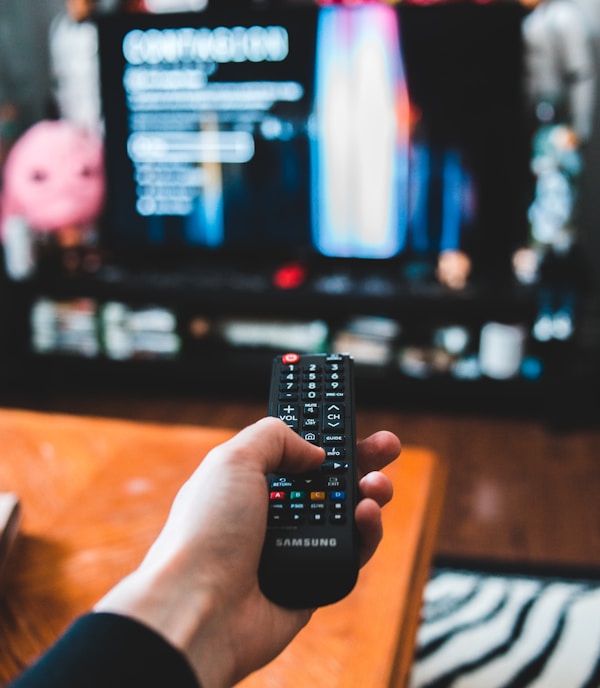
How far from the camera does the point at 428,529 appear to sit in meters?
0.90

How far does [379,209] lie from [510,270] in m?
0.42

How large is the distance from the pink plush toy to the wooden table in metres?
1.15

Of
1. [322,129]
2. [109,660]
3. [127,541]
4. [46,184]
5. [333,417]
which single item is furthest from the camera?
[46,184]

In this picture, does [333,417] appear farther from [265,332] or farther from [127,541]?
[265,332]

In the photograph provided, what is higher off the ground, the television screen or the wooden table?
the television screen

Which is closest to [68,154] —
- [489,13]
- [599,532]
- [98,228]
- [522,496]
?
[98,228]

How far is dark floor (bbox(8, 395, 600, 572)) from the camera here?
1450 mm

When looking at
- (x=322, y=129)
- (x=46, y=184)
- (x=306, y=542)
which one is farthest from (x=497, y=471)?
(x=46, y=184)

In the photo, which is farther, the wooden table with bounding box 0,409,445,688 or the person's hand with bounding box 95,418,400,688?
Answer: the wooden table with bounding box 0,409,445,688

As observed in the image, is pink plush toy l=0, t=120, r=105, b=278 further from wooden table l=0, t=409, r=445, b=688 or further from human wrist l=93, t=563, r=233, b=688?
human wrist l=93, t=563, r=233, b=688

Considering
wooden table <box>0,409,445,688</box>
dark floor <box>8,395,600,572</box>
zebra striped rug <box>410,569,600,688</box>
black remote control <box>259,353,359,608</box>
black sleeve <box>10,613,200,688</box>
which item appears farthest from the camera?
dark floor <box>8,395,600,572</box>

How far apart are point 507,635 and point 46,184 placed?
178cm

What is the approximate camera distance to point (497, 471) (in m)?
1.75

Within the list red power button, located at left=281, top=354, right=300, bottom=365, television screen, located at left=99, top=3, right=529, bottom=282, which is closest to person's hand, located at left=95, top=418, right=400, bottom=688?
red power button, located at left=281, top=354, right=300, bottom=365
